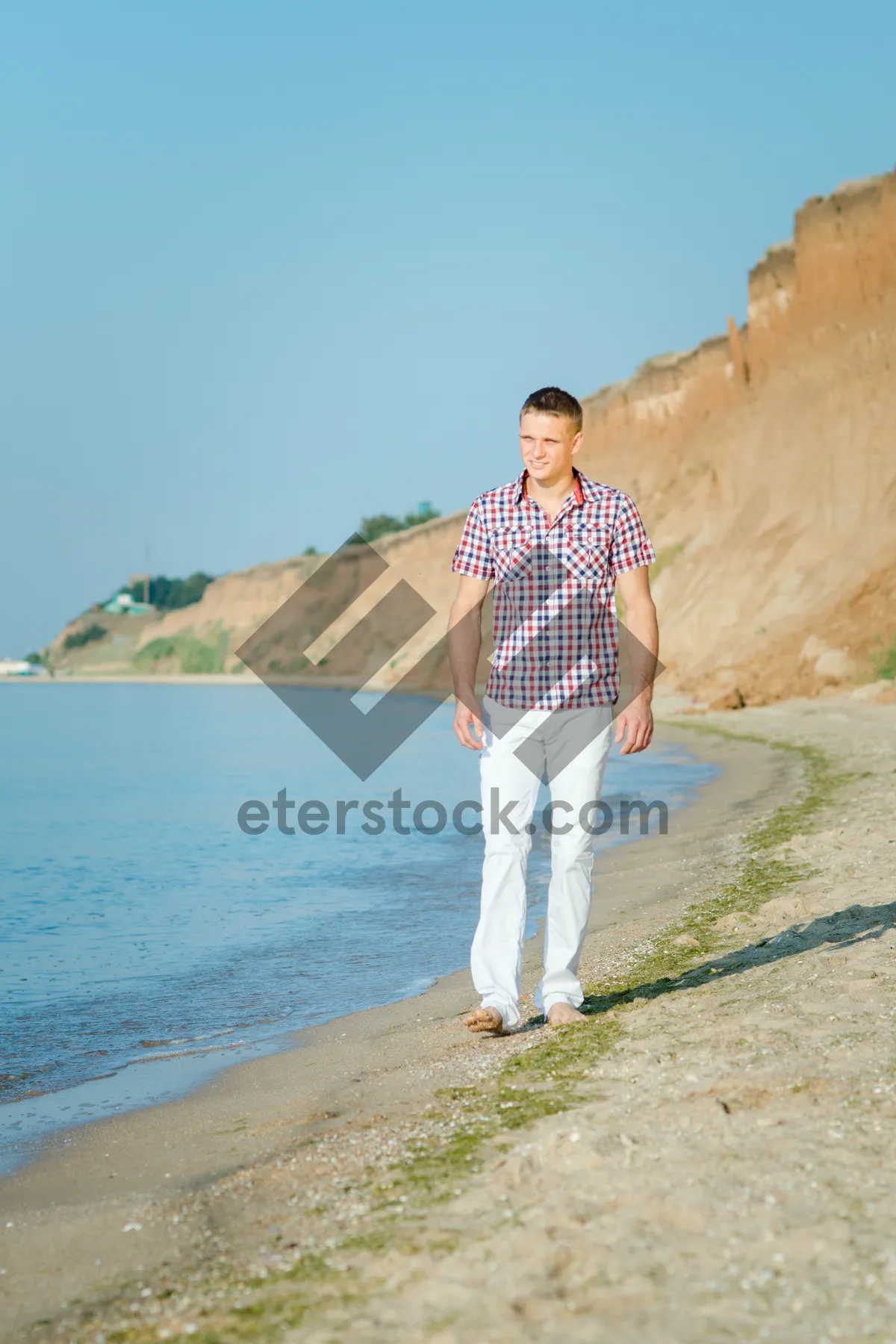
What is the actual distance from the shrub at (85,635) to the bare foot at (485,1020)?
11627 centimetres

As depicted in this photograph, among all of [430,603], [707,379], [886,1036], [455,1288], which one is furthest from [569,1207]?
[430,603]

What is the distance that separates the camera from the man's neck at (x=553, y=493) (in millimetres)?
4242

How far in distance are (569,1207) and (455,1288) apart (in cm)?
41

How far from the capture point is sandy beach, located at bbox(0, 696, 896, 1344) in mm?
2461

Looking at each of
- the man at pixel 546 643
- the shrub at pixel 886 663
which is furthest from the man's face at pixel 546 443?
the shrub at pixel 886 663

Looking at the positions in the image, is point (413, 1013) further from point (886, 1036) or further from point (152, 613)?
point (152, 613)

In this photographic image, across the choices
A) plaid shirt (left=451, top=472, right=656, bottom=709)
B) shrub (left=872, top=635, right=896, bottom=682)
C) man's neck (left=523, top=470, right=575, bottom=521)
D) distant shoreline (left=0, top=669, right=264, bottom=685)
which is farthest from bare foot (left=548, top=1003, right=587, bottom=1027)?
distant shoreline (left=0, top=669, right=264, bottom=685)

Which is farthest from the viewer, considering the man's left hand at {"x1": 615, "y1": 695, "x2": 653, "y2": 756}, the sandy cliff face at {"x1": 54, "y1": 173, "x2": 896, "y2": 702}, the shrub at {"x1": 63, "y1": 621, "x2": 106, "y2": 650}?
the shrub at {"x1": 63, "y1": 621, "x2": 106, "y2": 650}

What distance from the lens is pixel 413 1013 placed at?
228 inches

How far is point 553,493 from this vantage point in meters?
4.25

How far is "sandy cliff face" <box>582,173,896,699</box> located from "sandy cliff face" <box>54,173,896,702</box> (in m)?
0.06

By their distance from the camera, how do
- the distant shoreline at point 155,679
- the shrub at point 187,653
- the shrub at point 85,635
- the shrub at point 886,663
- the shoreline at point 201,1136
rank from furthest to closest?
the shrub at point 85,635 → the shrub at point 187,653 → the distant shoreline at point 155,679 → the shrub at point 886,663 → the shoreline at point 201,1136

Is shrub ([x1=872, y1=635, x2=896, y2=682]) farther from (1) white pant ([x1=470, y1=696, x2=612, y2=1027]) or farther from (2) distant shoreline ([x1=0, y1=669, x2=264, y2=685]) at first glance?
(2) distant shoreline ([x1=0, y1=669, x2=264, y2=685])

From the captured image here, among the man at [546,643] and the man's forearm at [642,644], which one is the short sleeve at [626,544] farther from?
the man's forearm at [642,644]
